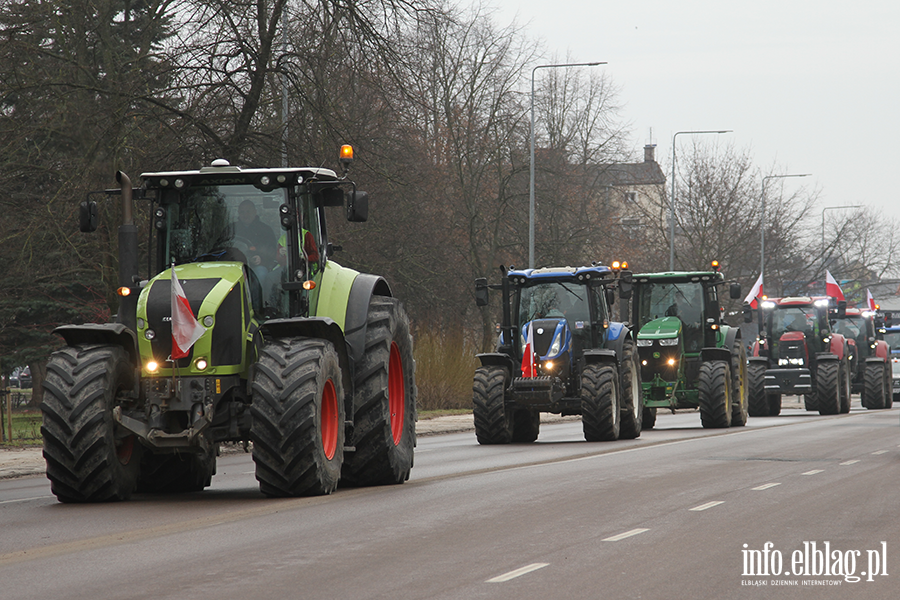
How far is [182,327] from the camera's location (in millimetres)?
10914

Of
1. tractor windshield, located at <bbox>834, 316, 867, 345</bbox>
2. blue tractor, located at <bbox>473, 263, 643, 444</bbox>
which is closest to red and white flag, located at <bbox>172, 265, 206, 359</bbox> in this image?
blue tractor, located at <bbox>473, 263, 643, 444</bbox>

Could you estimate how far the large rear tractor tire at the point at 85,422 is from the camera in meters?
10.8

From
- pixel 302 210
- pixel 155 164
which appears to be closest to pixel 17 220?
pixel 155 164

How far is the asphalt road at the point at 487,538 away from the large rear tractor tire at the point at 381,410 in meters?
0.40

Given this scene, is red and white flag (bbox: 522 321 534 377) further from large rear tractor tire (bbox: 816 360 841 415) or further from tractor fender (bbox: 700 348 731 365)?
large rear tractor tire (bbox: 816 360 841 415)

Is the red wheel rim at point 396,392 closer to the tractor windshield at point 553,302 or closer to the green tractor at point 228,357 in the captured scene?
the green tractor at point 228,357

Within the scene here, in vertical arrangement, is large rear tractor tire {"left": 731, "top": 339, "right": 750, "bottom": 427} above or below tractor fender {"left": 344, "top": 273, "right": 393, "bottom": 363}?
below

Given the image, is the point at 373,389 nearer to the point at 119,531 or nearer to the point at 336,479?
the point at 336,479

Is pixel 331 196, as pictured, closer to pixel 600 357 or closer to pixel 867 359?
pixel 600 357

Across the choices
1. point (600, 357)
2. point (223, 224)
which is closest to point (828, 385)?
point (600, 357)

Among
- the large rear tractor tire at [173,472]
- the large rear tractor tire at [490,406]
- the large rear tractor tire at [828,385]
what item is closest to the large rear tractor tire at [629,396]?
the large rear tractor tire at [490,406]

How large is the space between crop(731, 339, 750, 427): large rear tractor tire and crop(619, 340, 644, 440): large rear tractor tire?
488cm

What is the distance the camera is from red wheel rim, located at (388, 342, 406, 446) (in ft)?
44.8

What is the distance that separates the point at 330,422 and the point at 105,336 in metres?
2.13
